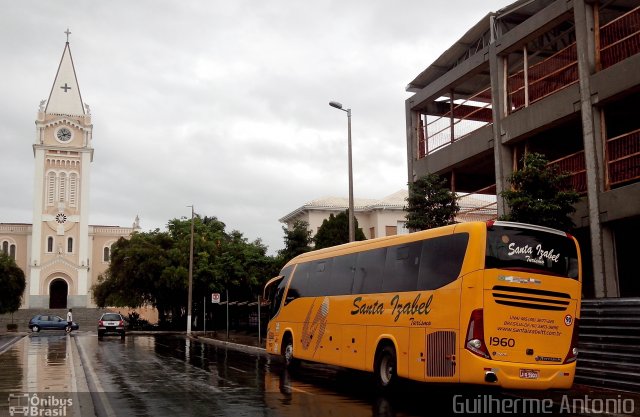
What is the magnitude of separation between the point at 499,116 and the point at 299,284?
10.1 metres

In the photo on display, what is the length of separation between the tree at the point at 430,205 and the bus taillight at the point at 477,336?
39.7 ft

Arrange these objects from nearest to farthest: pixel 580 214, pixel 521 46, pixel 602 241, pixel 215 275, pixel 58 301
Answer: pixel 602 241
pixel 580 214
pixel 521 46
pixel 215 275
pixel 58 301

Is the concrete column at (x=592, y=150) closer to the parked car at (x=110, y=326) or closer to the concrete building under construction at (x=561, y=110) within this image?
the concrete building under construction at (x=561, y=110)

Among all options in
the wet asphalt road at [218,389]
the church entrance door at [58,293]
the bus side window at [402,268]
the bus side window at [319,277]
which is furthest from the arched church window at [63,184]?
the bus side window at [402,268]

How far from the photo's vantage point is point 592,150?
19156 millimetres

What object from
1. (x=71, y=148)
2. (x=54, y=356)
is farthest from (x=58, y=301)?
(x=54, y=356)

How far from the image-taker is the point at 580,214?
2022 cm

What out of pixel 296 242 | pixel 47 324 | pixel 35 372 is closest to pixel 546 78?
pixel 296 242

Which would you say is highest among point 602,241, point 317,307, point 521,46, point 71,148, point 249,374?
point 71,148

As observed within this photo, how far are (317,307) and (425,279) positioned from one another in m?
5.47

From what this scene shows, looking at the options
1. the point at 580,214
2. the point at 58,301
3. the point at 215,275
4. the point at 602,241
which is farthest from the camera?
the point at 58,301

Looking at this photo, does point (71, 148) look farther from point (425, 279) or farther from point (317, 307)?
point (425, 279)

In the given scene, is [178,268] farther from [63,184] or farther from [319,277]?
[63,184]

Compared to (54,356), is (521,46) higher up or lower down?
higher up
